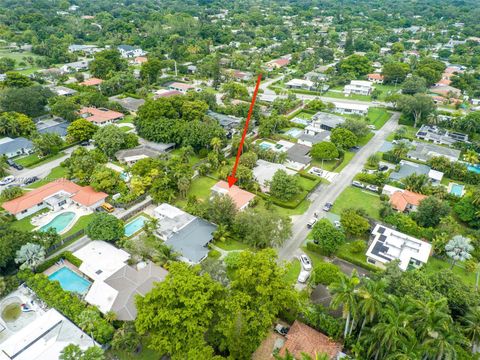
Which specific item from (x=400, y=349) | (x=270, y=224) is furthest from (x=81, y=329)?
(x=400, y=349)

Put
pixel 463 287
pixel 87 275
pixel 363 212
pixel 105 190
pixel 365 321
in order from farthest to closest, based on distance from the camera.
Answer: pixel 105 190, pixel 363 212, pixel 87 275, pixel 463 287, pixel 365 321

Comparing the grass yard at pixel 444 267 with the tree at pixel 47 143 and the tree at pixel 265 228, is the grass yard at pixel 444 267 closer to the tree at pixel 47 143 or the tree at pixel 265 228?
the tree at pixel 265 228

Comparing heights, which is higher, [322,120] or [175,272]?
[175,272]

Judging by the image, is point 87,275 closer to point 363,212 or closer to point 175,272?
point 175,272

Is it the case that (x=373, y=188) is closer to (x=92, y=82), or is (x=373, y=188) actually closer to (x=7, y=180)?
(x=7, y=180)

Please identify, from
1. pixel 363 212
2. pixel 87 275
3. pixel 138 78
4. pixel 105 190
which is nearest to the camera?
pixel 87 275

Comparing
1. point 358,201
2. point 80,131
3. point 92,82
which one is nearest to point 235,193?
point 358,201
